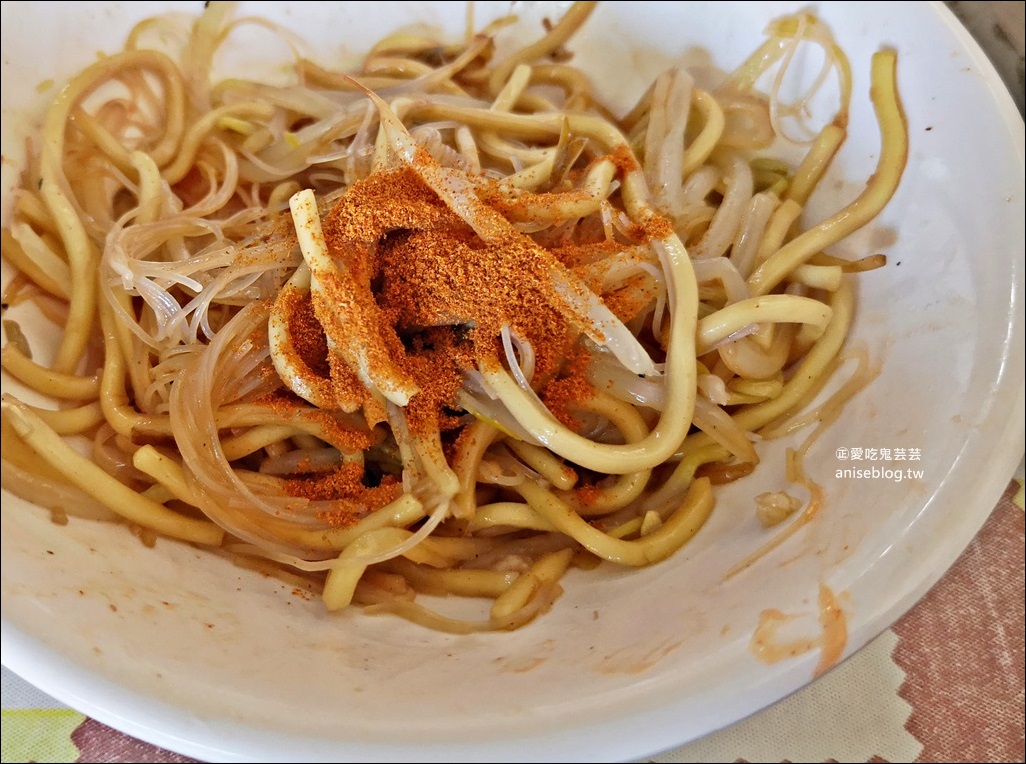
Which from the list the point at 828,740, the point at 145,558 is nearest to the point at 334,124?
the point at 145,558

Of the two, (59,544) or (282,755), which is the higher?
(59,544)

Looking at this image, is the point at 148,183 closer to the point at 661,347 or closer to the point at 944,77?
the point at 661,347

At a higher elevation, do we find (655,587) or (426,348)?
(426,348)

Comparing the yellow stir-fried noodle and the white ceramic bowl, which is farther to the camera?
the yellow stir-fried noodle
